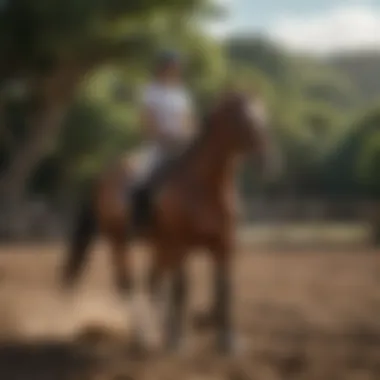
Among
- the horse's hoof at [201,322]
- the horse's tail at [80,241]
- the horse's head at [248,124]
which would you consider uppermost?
the horse's head at [248,124]

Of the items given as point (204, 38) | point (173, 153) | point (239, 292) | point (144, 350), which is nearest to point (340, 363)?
point (239, 292)

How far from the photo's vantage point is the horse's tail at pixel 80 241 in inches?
48.9

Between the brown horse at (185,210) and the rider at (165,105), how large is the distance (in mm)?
35

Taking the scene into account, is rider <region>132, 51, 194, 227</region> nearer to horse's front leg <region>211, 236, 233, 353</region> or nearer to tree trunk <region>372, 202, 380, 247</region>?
horse's front leg <region>211, 236, 233, 353</region>

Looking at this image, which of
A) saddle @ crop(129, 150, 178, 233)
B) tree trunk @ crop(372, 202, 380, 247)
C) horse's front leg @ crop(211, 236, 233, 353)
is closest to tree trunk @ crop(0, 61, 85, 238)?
saddle @ crop(129, 150, 178, 233)

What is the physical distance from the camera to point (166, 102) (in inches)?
49.6

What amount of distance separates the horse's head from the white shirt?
0.16 ft

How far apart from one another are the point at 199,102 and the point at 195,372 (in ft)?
1.25

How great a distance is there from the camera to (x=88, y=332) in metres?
1.33

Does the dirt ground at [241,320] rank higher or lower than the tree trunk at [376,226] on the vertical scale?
lower

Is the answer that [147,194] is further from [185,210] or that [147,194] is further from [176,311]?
[176,311]

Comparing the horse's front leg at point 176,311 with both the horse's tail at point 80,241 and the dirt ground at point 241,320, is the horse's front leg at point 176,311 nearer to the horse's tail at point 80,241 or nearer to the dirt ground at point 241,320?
the dirt ground at point 241,320

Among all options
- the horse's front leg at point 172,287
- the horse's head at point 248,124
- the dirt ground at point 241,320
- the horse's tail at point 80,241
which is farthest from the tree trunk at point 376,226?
the horse's tail at point 80,241

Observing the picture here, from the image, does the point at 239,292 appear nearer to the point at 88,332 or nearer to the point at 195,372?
the point at 195,372
